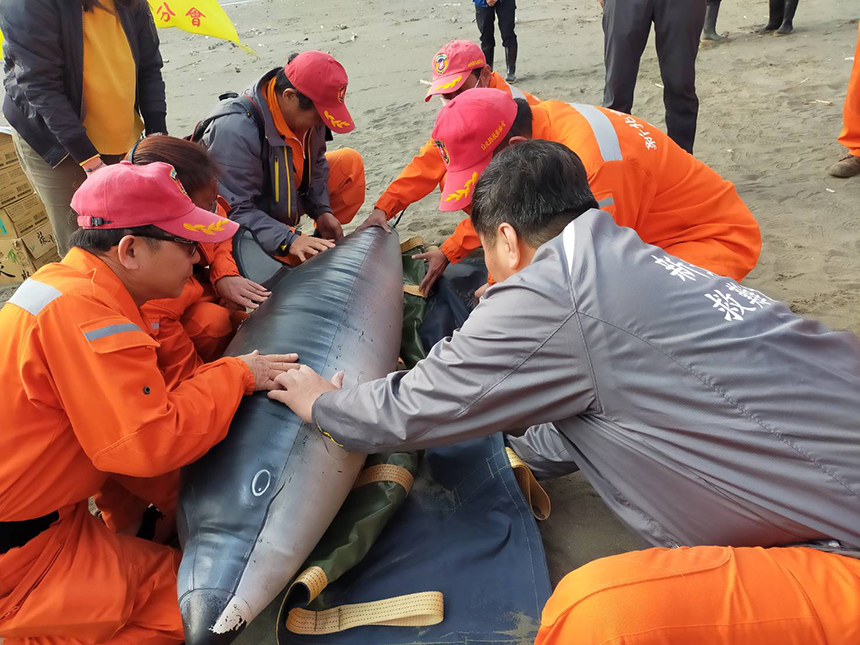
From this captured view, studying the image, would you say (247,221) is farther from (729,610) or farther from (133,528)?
(729,610)

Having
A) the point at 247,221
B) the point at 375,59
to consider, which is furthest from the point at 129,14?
the point at 375,59

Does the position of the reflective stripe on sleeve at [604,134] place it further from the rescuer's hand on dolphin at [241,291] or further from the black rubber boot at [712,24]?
the black rubber boot at [712,24]

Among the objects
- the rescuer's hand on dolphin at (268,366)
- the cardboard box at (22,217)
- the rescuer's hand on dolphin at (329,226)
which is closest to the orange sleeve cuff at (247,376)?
the rescuer's hand on dolphin at (268,366)

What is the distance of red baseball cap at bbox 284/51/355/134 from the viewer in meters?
3.18

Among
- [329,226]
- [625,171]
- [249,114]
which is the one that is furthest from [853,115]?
[249,114]

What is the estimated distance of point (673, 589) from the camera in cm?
137

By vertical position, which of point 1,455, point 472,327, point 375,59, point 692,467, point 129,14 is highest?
point 129,14

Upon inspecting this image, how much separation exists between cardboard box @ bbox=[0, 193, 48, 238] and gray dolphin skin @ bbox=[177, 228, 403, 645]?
276cm

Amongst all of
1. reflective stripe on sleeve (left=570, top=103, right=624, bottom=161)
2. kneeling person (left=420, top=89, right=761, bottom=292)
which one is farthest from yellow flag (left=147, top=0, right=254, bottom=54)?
reflective stripe on sleeve (left=570, top=103, right=624, bottom=161)

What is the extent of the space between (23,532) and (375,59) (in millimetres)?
8398

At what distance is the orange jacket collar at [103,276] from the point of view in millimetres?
1846

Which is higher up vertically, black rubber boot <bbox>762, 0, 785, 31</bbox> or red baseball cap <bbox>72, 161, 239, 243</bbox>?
red baseball cap <bbox>72, 161, 239, 243</bbox>

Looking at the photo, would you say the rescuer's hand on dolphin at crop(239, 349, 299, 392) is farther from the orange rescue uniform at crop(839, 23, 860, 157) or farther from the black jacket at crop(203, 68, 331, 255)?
the orange rescue uniform at crop(839, 23, 860, 157)

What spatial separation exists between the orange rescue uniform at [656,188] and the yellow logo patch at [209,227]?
1.39 metres
